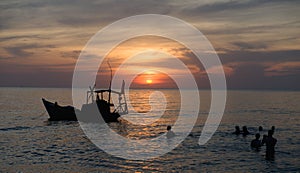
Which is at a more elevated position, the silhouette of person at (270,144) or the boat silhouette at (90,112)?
the boat silhouette at (90,112)

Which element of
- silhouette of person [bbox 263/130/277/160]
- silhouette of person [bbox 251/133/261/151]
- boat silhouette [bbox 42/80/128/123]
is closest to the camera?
silhouette of person [bbox 263/130/277/160]

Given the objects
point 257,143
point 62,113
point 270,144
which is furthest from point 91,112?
point 270,144

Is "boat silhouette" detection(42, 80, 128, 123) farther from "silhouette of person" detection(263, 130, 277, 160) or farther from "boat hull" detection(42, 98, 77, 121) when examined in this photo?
"silhouette of person" detection(263, 130, 277, 160)

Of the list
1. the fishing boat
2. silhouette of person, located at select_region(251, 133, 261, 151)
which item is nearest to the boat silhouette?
the fishing boat

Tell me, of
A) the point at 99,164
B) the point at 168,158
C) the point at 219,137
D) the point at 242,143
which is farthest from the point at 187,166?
the point at 219,137

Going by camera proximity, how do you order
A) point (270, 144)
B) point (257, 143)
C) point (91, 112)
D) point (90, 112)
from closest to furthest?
1. point (270, 144)
2. point (257, 143)
3. point (91, 112)
4. point (90, 112)

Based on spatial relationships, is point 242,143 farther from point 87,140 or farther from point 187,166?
point 87,140

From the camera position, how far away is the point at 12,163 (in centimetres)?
2781

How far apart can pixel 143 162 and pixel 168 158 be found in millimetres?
2740

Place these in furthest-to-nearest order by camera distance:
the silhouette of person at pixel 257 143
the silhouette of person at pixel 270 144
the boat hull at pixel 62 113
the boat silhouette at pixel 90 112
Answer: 1. the boat hull at pixel 62 113
2. the boat silhouette at pixel 90 112
3. the silhouette of person at pixel 257 143
4. the silhouette of person at pixel 270 144

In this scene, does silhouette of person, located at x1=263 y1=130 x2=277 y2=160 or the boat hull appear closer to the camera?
silhouette of person, located at x1=263 y1=130 x2=277 y2=160

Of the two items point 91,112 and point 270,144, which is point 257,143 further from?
point 91,112

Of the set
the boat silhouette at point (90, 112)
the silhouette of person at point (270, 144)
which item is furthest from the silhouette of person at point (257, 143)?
the boat silhouette at point (90, 112)

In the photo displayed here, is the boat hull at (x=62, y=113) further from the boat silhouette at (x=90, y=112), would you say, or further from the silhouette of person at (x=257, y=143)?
the silhouette of person at (x=257, y=143)
